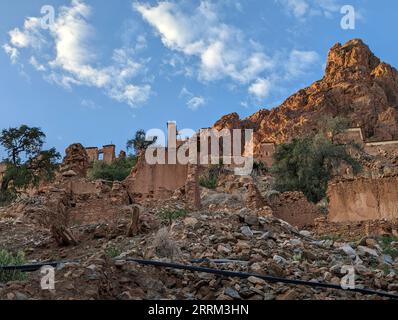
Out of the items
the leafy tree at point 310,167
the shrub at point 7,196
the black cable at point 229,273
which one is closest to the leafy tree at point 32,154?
the shrub at point 7,196

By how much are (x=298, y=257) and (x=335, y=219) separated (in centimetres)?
669

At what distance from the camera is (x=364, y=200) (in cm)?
1378

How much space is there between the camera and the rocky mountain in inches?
2208

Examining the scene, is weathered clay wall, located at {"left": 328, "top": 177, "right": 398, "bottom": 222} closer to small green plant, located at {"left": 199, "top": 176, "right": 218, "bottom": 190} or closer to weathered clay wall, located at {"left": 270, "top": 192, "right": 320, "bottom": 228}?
weathered clay wall, located at {"left": 270, "top": 192, "right": 320, "bottom": 228}

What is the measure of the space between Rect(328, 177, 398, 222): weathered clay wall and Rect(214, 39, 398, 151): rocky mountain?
128 ft

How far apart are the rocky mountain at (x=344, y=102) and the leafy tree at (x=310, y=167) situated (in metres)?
24.5

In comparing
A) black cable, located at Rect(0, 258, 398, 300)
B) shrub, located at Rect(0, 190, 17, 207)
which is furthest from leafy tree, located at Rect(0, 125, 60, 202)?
black cable, located at Rect(0, 258, 398, 300)

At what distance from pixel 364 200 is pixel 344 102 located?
49115mm

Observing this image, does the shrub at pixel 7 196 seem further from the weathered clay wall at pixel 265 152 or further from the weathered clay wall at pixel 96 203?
the weathered clay wall at pixel 265 152

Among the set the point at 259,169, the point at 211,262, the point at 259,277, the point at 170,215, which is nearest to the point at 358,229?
the point at 170,215

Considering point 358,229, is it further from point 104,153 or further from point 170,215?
point 104,153

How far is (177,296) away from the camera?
5.61 m
